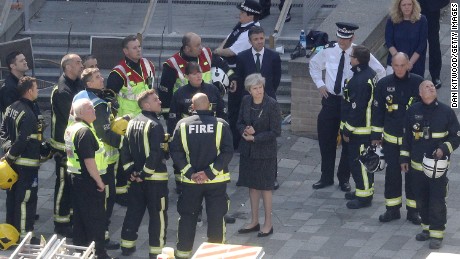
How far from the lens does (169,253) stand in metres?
11.0

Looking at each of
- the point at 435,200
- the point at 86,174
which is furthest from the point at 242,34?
the point at 435,200

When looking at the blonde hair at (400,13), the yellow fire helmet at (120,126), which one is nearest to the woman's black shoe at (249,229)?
the yellow fire helmet at (120,126)

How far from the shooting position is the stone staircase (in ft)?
61.4

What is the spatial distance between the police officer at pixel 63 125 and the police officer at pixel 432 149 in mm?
3885

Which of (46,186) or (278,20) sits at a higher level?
(278,20)

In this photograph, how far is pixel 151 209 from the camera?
13.9 m

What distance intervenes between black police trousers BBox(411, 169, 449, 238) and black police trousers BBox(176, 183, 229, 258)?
221cm

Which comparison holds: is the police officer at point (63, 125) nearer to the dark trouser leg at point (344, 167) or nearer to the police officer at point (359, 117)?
the police officer at point (359, 117)

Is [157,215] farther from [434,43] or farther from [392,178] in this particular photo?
[434,43]

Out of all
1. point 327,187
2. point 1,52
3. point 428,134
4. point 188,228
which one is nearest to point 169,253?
point 188,228

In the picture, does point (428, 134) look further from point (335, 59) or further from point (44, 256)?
point (44, 256)

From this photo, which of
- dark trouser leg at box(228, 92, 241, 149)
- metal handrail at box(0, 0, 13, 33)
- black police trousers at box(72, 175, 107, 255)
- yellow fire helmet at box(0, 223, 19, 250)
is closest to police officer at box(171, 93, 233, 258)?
black police trousers at box(72, 175, 107, 255)

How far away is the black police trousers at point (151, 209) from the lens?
13.9 meters

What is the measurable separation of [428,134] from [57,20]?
8475 millimetres
